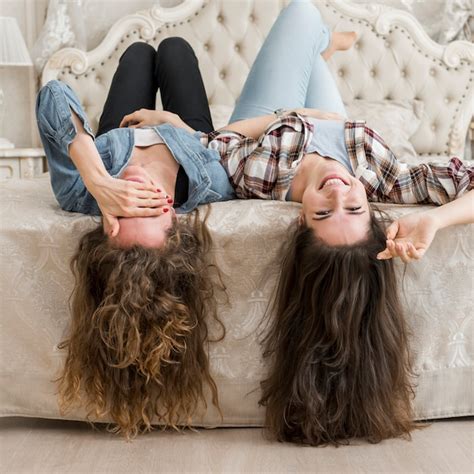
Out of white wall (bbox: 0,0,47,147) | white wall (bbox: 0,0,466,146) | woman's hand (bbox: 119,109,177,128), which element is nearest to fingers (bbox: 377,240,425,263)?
woman's hand (bbox: 119,109,177,128)

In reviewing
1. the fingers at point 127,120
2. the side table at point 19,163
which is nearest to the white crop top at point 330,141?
the fingers at point 127,120

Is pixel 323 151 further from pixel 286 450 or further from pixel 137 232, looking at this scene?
pixel 286 450

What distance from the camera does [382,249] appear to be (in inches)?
73.8

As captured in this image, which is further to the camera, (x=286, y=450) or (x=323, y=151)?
(x=323, y=151)

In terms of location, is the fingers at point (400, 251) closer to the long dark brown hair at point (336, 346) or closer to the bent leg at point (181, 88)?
the long dark brown hair at point (336, 346)

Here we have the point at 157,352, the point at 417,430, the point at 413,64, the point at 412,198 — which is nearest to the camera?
the point at 157,352

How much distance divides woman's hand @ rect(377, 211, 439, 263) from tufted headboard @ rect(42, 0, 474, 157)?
8.20 ft

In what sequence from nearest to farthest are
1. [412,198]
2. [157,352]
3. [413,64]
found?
[157,352] → [412,198] → [413,64]

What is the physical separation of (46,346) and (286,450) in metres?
0.65

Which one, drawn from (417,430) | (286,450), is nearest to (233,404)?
(286,450)

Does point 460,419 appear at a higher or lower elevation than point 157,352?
lower

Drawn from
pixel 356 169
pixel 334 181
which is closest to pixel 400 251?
pixel 334 181

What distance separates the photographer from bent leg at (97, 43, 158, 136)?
9.24ft

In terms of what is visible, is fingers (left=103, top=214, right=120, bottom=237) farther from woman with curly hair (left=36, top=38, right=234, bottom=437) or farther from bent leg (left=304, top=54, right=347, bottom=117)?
bent leg (left=304, top=54, right=347, bottom=117)
